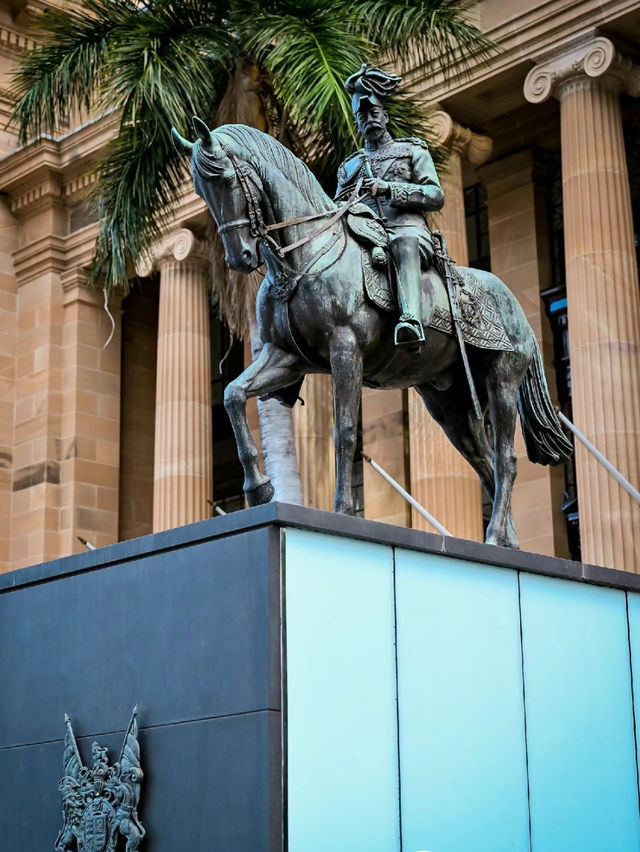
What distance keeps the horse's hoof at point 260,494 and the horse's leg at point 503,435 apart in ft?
7.06

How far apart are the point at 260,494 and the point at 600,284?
1252cm

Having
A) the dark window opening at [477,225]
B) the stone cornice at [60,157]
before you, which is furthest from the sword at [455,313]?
the stone cornice at [60,157]

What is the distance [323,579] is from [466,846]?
2.36 metres

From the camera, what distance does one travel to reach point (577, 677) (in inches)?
511

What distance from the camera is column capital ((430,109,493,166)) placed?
26.2 meters

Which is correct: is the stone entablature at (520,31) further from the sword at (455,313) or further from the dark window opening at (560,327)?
the sword at (455,313)

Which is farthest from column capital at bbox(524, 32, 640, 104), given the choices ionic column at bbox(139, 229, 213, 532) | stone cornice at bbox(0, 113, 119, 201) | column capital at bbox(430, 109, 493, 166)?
stone cornice at bbox(0, 113, 119, 201)

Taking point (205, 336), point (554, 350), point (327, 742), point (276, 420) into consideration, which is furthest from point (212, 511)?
point (327, 742)

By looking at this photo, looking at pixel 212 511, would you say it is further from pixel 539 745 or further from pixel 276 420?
pixel 539 745

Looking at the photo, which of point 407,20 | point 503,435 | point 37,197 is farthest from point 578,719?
point 37,197

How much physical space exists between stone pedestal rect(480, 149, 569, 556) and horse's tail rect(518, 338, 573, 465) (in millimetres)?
13251

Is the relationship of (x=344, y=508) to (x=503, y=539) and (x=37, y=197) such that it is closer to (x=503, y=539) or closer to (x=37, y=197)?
(x=503, y=539)

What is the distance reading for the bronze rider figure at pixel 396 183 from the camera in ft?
40.3

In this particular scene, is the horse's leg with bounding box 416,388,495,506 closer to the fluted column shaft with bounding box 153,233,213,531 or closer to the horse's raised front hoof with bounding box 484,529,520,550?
the horse's raised front hoof with bounding box 484,529,520,550
